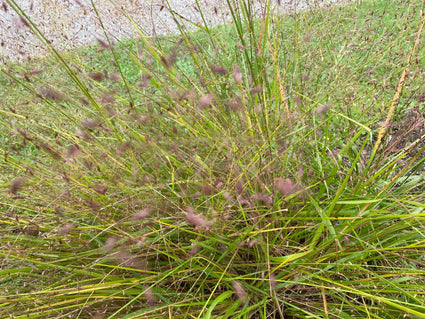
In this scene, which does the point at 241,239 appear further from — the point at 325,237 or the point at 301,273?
the point at 325,237

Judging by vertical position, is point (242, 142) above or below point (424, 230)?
above

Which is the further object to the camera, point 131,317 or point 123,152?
point 123,152

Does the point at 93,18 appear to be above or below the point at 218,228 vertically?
above

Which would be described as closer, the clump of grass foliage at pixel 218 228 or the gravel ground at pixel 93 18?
the clump of grass foliage at pixel 218 228

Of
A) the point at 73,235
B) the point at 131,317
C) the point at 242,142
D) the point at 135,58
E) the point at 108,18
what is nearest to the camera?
the point at 131,317

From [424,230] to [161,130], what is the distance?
1148 mm

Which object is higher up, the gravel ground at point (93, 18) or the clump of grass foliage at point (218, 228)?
the gravel ground at point (93, 18)

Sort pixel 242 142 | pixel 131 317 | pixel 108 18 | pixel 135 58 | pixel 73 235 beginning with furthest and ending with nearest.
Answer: pixel 108 18, pixel 135 58, pixel 73 235, pixel 242 142, pixel 131 317

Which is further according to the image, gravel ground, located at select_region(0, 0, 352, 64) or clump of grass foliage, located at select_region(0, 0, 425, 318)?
gravel ground, located at select_region(0, 0, 352, 64)

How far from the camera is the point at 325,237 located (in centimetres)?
131

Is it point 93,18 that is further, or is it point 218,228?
point 93,18

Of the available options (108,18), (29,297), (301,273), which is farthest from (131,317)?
(108,18)

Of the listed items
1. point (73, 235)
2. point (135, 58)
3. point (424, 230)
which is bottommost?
point (424, 230)

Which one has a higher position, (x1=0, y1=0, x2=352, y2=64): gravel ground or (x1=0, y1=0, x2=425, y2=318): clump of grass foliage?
(x1=0, y1=0, x2=352, y2=64): gravel ground
